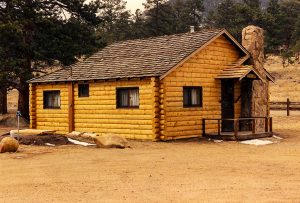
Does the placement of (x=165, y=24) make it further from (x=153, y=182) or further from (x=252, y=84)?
(x=153, y=182)

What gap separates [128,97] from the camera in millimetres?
21250

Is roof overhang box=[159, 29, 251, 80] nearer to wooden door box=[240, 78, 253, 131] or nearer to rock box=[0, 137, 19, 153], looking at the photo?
wooden door box=[240, 78, 253, 131]

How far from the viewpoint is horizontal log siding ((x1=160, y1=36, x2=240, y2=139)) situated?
65.6 feet

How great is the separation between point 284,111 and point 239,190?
105ft

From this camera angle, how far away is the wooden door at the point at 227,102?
75.2 ft

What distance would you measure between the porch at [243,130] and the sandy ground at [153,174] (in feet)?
7.08

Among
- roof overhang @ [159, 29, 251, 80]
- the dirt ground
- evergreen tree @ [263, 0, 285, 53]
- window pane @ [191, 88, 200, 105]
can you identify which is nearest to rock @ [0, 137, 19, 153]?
the dirt ground

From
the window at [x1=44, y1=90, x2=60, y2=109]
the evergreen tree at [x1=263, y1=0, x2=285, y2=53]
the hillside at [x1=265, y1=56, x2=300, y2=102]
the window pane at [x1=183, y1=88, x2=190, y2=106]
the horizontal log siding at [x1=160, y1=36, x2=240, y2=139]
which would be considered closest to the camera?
the horizontal log siding at [x1=160, y1=36, x2=240, y2=139]

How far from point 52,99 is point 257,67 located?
1111 centimetres

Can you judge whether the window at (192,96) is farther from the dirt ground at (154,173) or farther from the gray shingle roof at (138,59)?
the dirt ground at (154,173)

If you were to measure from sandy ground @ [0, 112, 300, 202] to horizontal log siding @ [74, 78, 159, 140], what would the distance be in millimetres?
2209

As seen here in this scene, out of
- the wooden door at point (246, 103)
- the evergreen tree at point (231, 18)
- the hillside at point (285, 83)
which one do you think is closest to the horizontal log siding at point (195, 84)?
the wooden door at point (246, 103)

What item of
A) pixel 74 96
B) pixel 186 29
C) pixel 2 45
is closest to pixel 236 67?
pixel 74 96

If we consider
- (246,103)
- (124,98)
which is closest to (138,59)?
(124,98)
